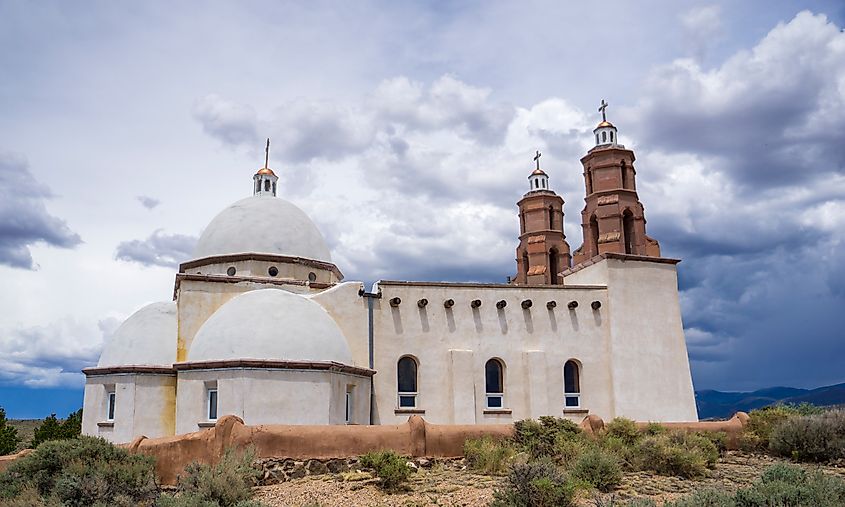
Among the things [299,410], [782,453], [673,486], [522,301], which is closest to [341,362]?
[299,410]

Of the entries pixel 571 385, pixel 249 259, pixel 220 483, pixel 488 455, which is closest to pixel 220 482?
pixel 220 483

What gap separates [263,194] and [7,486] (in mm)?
15882

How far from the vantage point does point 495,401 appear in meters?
24.5

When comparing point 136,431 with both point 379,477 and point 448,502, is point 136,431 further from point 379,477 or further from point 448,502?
point 448,502

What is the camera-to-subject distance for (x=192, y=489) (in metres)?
13.2

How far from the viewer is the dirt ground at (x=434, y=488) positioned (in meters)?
12.9

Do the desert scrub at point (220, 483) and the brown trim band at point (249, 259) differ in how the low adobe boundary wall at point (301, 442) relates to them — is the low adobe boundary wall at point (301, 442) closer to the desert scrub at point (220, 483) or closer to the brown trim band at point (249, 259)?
the desert scrub at point (220, 483)

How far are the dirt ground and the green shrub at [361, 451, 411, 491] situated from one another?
0.65ft

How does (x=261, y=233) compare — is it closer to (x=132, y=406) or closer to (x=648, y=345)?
(x=132, y=406)

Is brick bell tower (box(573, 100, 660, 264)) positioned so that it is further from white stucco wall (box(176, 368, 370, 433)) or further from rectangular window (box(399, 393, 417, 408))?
white stucco wall (box(176, 368, 370, 433))

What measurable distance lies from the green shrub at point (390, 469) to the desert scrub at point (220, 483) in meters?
2.16

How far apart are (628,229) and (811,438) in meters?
11.5

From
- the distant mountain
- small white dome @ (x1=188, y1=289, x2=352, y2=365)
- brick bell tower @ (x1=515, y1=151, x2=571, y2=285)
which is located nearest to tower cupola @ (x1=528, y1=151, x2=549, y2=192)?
brick bell tower @ (x1=515, y1=151, x2=571, y2=285)

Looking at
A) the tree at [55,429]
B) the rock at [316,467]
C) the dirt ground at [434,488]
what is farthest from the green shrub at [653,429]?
the tree at [55,429]
